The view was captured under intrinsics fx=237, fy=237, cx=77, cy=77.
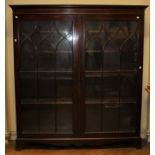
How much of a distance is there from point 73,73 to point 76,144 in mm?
933

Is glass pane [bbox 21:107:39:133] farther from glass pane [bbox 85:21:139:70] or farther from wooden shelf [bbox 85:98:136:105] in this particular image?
glass pane [bbox 85:21:139:70]

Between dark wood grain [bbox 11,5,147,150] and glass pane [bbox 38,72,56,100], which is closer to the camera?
dark wood grain [bbox 11,5,147,150]

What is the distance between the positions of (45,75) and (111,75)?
85cm

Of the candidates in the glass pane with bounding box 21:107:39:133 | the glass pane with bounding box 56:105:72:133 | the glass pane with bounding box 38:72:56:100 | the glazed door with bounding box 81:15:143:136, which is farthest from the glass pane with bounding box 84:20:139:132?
the glass pane with bounding box 21:107:39:133

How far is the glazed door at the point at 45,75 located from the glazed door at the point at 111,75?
8.0 inches

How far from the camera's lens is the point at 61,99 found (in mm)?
3096

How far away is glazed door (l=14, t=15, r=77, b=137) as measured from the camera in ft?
9.86

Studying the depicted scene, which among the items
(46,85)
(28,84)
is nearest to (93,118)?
(46,85)

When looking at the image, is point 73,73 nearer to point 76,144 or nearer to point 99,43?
point 99,43

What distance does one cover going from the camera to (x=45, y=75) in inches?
120

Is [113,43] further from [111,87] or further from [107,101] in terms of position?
[107,101]

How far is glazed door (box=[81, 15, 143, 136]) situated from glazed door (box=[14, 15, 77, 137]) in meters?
0.20
